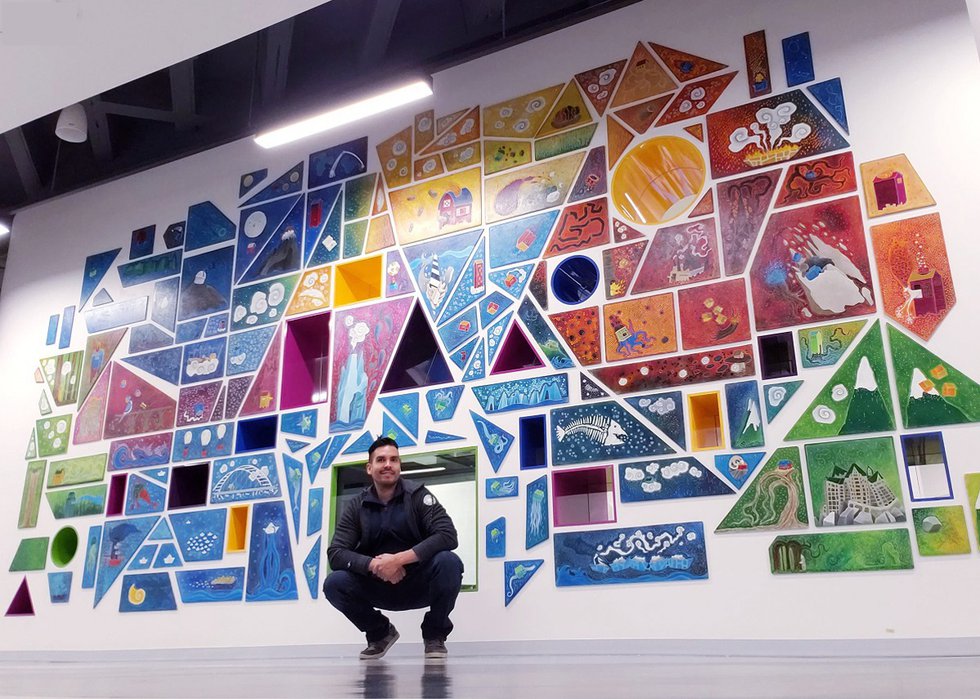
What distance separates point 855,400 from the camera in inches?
134

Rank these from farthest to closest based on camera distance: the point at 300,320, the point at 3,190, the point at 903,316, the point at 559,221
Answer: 1. the point at 3,190
2. the point at 300,320
3. the point at 559,221
4. the point at 903,316

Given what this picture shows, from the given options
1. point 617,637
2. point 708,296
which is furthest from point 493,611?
point 708,296

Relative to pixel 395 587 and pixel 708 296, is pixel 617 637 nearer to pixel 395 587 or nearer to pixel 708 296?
pixel 395 587

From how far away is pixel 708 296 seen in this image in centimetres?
382

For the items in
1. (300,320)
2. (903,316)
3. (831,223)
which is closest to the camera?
(903,316)

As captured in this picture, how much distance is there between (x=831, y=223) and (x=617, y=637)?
198 centimetres

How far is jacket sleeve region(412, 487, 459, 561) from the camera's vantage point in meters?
3.36

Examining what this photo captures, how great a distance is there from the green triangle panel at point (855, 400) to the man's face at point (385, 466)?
1.64 m

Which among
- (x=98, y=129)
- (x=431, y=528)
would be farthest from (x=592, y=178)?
(x=98, y=129)

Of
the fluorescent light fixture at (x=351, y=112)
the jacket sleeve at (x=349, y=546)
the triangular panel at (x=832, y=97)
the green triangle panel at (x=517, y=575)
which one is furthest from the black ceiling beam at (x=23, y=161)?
the triangular panel at (x=832, y=97)

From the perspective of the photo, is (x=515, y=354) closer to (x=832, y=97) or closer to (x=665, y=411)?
(x=665, y=411)

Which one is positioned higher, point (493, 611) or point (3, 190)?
point (3, 190)

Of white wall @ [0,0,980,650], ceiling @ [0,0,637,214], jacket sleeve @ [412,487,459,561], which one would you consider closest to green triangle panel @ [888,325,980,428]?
white wall @ [0,0,980,650]

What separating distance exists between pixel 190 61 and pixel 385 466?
3412 mm
